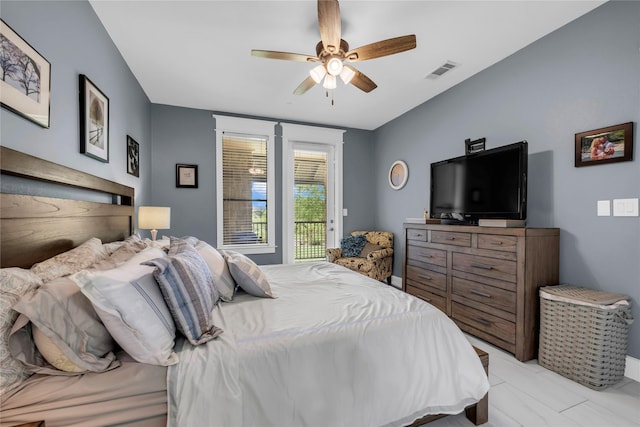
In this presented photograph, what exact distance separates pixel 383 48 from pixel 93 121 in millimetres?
2167

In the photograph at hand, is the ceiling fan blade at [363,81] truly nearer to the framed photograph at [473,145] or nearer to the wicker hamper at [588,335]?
the framed photograph at [473,145]

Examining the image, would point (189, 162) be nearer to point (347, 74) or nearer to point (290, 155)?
point (290, 155)

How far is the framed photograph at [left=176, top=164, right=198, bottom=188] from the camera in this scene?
3.91 metres

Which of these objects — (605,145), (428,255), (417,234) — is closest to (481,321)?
(428,255)

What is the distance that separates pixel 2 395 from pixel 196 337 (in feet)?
1.82

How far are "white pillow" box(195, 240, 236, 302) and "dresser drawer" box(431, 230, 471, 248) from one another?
2138 mm

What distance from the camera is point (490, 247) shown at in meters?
2.39

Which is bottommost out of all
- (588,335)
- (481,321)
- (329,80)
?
(481,321)

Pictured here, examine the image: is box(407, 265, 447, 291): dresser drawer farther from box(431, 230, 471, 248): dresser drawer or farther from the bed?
the bed

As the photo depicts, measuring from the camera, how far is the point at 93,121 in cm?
197

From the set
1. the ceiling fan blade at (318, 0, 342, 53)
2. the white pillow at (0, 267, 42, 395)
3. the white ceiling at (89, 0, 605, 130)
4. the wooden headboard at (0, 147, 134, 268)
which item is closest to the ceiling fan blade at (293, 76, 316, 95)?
the white ceiling at (89, 0, 605, 130)

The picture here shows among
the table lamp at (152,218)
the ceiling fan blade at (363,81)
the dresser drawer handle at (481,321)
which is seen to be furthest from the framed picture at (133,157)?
the dresser drawer handle at (481,321)

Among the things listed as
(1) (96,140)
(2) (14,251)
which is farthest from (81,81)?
(2) (14,251)

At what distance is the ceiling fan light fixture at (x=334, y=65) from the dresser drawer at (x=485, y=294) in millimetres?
2227
